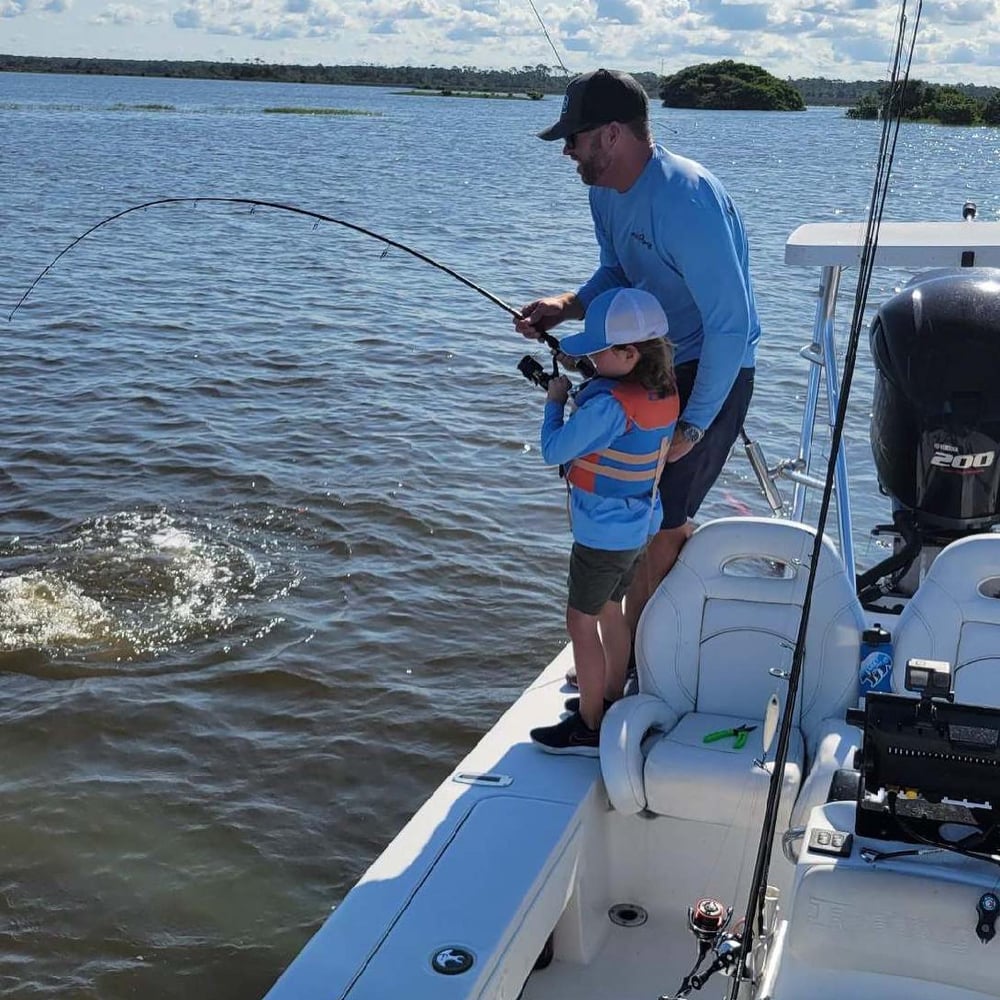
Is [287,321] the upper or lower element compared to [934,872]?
lower

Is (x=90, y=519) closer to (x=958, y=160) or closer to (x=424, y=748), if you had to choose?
(x=424, y=748)

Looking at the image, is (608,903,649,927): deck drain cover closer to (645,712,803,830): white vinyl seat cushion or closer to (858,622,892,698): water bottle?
(645,712,803,830): white vinyl seat cushion

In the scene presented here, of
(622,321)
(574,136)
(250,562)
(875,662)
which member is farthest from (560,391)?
(250,562)

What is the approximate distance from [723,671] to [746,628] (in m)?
0.12

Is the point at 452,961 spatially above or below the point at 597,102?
below

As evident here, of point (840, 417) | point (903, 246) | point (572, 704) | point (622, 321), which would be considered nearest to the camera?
point (840, 417)

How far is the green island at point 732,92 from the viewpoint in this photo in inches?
222

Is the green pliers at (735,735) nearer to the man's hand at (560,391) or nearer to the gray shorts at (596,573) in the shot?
the gray shorts at (596,573)

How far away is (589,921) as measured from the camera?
3.21 metres

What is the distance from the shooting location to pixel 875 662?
3219 mm

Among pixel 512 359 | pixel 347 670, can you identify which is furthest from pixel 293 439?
pixel 347 670

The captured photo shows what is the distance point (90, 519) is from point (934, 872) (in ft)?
19.4

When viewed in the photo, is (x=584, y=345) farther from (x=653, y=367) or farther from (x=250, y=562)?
(x=250, y=562)

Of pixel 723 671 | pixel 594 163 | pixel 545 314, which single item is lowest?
pixel 723 671
